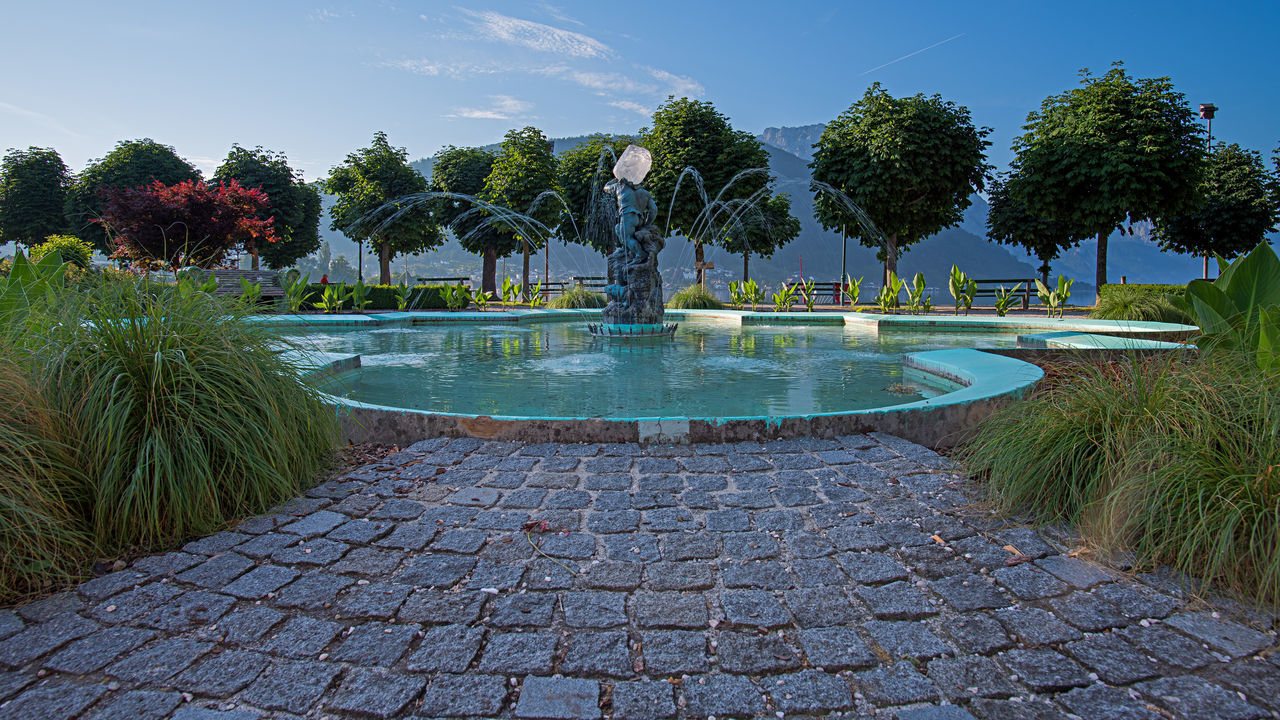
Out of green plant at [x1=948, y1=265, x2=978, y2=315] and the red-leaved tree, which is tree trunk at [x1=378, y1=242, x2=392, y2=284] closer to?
the red-leaved tree

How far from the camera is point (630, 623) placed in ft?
6.74

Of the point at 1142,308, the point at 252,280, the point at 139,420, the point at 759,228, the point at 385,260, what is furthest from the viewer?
the point at 385,260

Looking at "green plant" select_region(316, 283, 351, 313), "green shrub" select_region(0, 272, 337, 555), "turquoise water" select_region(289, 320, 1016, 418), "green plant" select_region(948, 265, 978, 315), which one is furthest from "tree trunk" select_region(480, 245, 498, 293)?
"green shrub" select_region(0, 272, 337, 555)

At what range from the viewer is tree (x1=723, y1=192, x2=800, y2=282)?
3366 cm

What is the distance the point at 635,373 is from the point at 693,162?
22999 millimetres

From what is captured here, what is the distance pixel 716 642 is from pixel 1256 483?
79.9 inches

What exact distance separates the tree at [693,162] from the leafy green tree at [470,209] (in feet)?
36.4

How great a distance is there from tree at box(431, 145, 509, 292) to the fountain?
79.3 ft

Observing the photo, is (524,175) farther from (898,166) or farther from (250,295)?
(250,295)

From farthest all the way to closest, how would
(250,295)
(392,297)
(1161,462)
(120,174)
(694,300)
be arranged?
(120,174)
(392,297)
(694,300)
(250,295)
(1161,462)

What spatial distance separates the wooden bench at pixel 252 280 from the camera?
1822 centimetres

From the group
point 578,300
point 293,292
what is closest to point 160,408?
point 293,292

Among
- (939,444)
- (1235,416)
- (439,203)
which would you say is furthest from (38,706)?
(439,203)

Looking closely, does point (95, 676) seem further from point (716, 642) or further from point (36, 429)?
point (716, 642)
